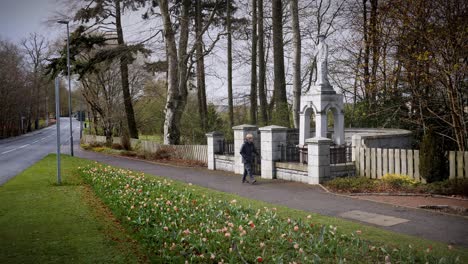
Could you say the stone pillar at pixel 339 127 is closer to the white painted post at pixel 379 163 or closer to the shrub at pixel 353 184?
the white painted post at pixel 379 163

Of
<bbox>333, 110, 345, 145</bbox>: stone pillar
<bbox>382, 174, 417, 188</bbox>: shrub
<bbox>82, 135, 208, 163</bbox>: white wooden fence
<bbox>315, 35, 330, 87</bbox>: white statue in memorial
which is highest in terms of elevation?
<bbox>315, 35, 330, 87</bbox>: white statue in memorial

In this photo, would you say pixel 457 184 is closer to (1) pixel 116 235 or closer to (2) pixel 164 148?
(1) pixel 116 235

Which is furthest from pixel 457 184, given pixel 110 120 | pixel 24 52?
pixel 24 52

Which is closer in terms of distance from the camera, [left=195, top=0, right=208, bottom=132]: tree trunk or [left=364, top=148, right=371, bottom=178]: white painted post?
[left=364, top=148, right=371, bottom=178]: white painted post

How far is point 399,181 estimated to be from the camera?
12164 millimetres

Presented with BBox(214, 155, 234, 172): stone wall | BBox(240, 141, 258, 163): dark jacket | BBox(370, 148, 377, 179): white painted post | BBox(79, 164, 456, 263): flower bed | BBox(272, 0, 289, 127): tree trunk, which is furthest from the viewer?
BBox(272, 0, 289, 127): tree trunk

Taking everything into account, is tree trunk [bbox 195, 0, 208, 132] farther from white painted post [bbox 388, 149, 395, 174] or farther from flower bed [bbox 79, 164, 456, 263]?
flower bed [bbox 79, 164, 456, 263]

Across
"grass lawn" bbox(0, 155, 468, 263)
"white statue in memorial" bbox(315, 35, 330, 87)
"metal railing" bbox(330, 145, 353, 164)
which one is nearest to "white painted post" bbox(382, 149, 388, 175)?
"metal railing" bbox(330, 145, 353, 164)

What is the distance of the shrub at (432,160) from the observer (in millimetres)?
11914

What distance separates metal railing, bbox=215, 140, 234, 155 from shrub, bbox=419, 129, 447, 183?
8542mm

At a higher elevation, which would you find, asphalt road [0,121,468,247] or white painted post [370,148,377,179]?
white painted post [370,148,377,179]

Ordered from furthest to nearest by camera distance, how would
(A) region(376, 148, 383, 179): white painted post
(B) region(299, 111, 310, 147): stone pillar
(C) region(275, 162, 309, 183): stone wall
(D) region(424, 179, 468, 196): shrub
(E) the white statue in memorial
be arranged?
(B) region(299, 111, 310, 147): stone pillar < (E) the white statue in memorial < (C) region(275, 162, 309, 183): stone wall < (A) region(376, 148, 383, 179): white painted post < (D) region(424, 179, 468, 196): shrub

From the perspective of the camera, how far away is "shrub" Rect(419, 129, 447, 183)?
11.9 meters

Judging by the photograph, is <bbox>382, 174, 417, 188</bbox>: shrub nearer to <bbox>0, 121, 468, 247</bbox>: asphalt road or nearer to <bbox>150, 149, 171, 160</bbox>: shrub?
<bbox>0, 121, 468, 247</bbox>: asphalt road
